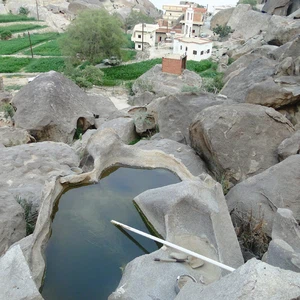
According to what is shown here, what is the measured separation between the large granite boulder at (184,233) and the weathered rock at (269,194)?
622 millimetres

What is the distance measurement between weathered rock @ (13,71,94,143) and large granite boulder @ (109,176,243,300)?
8.28 meters

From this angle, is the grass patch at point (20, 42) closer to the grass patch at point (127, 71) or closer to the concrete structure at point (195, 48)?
the grass patch at point (127, 71)

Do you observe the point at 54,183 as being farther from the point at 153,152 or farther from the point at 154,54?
the point at 154,54

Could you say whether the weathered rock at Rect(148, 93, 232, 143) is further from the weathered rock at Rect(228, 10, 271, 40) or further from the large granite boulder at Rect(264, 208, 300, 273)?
the weathered rock at Rect(228, 10, 271, 40)

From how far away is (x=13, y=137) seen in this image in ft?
37.1

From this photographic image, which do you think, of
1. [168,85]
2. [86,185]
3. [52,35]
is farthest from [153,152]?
[52,35]

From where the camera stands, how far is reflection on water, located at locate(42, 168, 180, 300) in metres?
4.12

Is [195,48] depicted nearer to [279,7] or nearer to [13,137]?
[279,7]

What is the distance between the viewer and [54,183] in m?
5.11

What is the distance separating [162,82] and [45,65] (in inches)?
598

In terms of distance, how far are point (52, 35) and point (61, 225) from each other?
47.3 meters

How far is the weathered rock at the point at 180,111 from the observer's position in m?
9.42

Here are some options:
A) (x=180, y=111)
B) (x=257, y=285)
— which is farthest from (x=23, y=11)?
(x=257, y=285)

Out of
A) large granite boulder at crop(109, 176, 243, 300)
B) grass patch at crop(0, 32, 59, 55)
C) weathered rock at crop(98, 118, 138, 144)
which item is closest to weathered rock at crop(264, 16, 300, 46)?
weathered rock at crop(98, 118, 138, 144)
